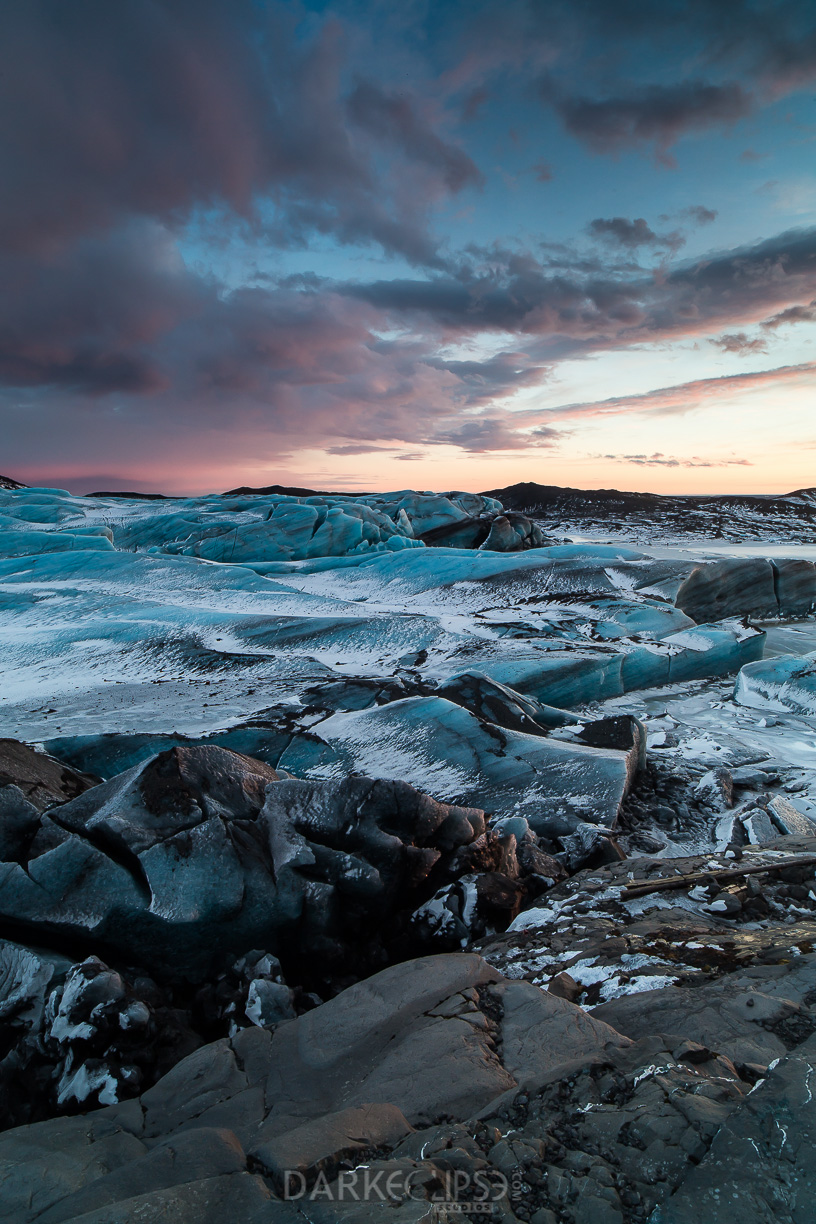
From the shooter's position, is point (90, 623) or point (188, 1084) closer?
point (188, 1084)

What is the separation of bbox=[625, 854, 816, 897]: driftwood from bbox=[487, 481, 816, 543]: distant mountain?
44.8 meters

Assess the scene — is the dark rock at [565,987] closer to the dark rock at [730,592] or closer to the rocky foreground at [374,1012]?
the rocky foreground at [374,1012]

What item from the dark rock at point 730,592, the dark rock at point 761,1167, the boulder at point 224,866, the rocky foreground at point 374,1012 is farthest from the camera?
the dark rock at point 730,592

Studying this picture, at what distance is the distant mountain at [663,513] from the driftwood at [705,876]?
4480cm

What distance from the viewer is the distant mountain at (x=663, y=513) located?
4884 cm

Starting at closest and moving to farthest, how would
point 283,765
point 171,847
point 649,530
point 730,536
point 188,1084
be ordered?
point 188,1084
point 171,847
point 283,765
point 730,536
point 649,530

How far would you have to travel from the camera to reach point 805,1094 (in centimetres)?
192

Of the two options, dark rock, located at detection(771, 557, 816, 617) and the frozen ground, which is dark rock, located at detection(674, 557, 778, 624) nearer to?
the frozen ground

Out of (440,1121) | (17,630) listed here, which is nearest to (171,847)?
(440,1121)

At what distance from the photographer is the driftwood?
465 centimetres

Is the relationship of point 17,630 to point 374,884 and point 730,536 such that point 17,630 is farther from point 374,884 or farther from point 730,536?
point 730,536

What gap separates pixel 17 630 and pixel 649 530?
1892 inches

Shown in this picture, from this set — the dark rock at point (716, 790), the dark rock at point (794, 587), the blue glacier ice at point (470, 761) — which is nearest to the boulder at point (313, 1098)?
the blue glacier ice at point (470, 761)

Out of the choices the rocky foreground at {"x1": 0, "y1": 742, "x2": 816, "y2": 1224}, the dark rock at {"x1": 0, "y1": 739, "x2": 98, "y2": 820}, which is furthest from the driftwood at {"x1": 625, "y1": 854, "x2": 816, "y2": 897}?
the dark rock at {"x1": 0, "y1": 739, "x2": 98, "y2": 820}
